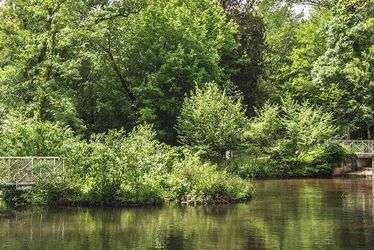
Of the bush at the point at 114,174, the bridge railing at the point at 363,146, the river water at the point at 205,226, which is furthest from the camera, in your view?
the bridge railing at the point at 363,146

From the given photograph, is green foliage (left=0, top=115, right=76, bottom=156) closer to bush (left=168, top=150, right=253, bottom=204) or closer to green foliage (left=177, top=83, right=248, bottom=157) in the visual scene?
bush (left=168, top=150, right=253, bottom=204)

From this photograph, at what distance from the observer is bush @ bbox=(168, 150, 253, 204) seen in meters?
25.7

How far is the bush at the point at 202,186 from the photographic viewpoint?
84.4ft

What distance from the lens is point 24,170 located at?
2547 centimetres

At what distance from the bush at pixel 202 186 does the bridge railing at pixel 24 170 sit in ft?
17.5

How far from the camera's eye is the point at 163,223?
20453 millimetres

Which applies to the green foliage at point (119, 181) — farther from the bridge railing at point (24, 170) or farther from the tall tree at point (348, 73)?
the tall tree at point (348, 73)

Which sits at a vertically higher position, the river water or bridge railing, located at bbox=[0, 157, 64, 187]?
bridge railing, located at bbox=[0, 157, 64, 187]

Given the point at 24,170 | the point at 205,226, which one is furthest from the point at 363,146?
the point at 24,170

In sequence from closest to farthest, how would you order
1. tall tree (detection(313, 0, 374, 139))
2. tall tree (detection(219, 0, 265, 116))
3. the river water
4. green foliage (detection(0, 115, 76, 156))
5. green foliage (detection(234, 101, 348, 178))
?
the river water → green foliage (detection(0, 115, 76, 156)) → green foliage (detection(234, 101, 348, 178)) → tall tree (detection(313, 0, 374, 139)) → tall tree (detection(219, 0, 265, 116))

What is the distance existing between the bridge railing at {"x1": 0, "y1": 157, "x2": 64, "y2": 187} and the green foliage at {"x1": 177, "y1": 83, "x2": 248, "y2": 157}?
13980 millimetres

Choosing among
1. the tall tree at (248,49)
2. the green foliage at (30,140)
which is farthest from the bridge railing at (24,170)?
the tall tree at (248,49)

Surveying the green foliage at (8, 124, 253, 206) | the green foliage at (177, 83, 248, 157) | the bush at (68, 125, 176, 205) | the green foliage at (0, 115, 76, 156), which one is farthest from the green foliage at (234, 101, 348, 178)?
the green foliage at (0, 115, 76, 156)

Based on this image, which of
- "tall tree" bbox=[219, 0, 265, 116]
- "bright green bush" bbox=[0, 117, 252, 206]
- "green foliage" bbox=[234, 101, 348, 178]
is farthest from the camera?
"tall tree" bbox=[219, 0, 265, 116]
